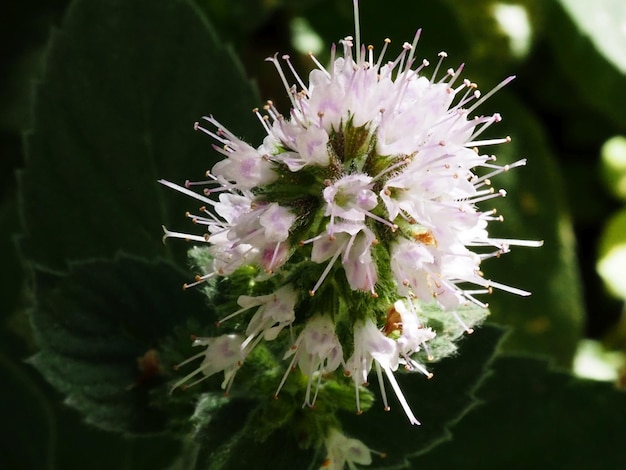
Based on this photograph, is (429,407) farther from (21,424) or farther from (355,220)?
(21,424)

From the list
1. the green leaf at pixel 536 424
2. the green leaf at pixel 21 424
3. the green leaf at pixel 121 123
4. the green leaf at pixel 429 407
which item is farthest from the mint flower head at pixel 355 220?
the green leaf at pixel 21 424

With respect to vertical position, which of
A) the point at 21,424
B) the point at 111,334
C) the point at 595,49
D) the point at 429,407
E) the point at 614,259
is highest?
the point at 595,49

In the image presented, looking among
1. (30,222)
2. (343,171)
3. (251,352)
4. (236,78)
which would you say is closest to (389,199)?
(343,171)

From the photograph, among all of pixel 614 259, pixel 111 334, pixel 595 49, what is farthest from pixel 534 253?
pixel 111 334

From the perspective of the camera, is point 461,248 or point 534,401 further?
point 534,401

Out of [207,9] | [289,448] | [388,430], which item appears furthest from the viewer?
[207,9]

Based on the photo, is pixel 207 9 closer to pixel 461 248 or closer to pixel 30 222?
pixel 30 222

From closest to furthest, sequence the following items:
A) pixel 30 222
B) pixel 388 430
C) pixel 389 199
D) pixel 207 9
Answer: pixel 389 199 < pixel 388 430 < pixel 30 222 < pixel 207 9
